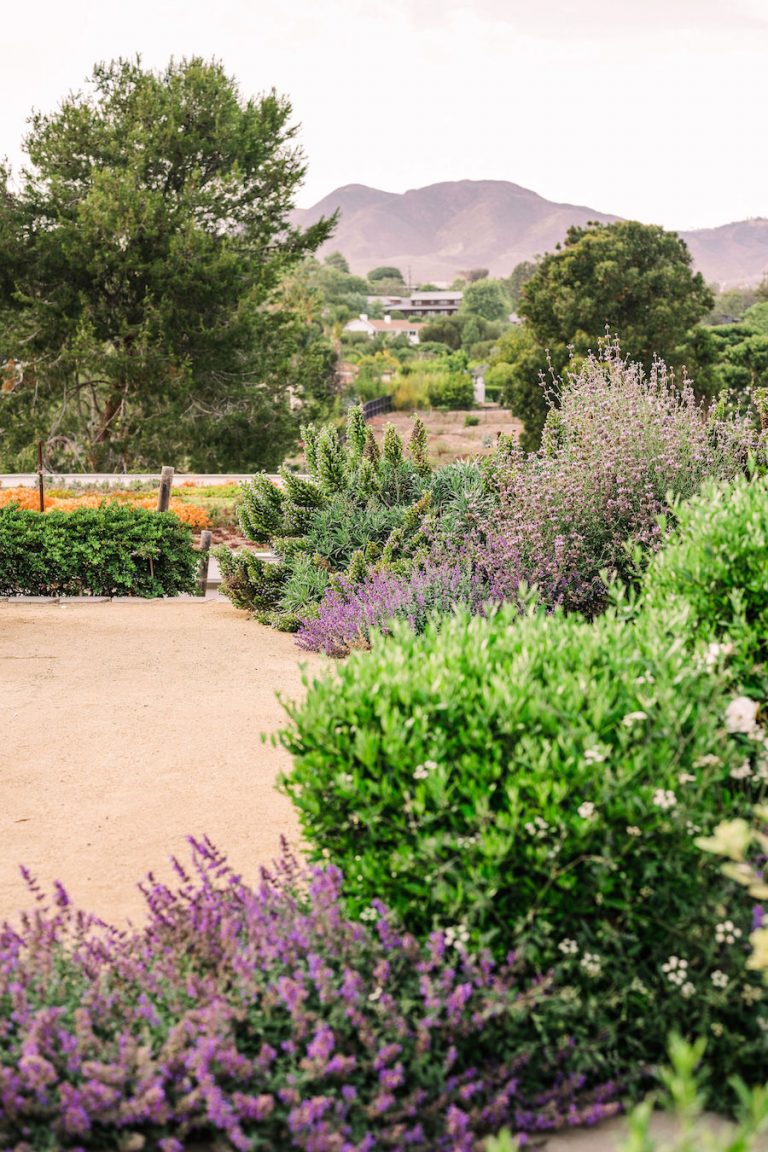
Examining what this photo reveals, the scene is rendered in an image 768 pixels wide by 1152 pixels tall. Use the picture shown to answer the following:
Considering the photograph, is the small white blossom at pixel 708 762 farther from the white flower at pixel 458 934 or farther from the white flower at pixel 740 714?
the white flower at pixel 458 934

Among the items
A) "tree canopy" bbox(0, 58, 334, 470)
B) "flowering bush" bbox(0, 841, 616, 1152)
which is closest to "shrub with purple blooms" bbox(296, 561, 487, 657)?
"flowering bush" bbox(0, 841, 616, 1152)

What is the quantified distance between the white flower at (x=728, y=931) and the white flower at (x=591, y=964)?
27 cm

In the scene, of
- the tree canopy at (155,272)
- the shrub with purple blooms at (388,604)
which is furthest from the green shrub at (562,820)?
the tree canopy at (155,272)

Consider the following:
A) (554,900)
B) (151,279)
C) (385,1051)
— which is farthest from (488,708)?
(151,279)

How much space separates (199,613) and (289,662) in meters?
2.00

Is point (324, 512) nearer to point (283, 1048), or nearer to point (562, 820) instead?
point (562, 820)

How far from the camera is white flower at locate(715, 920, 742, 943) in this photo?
2.34 metres

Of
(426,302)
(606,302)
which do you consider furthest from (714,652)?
(426,302)

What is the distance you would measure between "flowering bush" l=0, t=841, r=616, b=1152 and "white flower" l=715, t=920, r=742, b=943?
41cm

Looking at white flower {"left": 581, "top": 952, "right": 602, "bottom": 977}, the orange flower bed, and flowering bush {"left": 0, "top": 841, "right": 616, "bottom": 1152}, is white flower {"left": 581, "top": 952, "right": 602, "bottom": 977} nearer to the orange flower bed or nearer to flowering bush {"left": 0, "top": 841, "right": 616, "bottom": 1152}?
flowering bush {"left": 0, "top": 841, "right": 616, "bottom": 1152}

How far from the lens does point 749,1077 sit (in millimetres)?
2393

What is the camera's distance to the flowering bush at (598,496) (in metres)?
6.45


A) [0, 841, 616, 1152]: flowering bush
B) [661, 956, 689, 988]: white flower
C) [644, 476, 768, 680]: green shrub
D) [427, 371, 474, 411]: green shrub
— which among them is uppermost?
[427, 371, 474, 411]: green shrub

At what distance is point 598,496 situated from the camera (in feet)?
21.5
